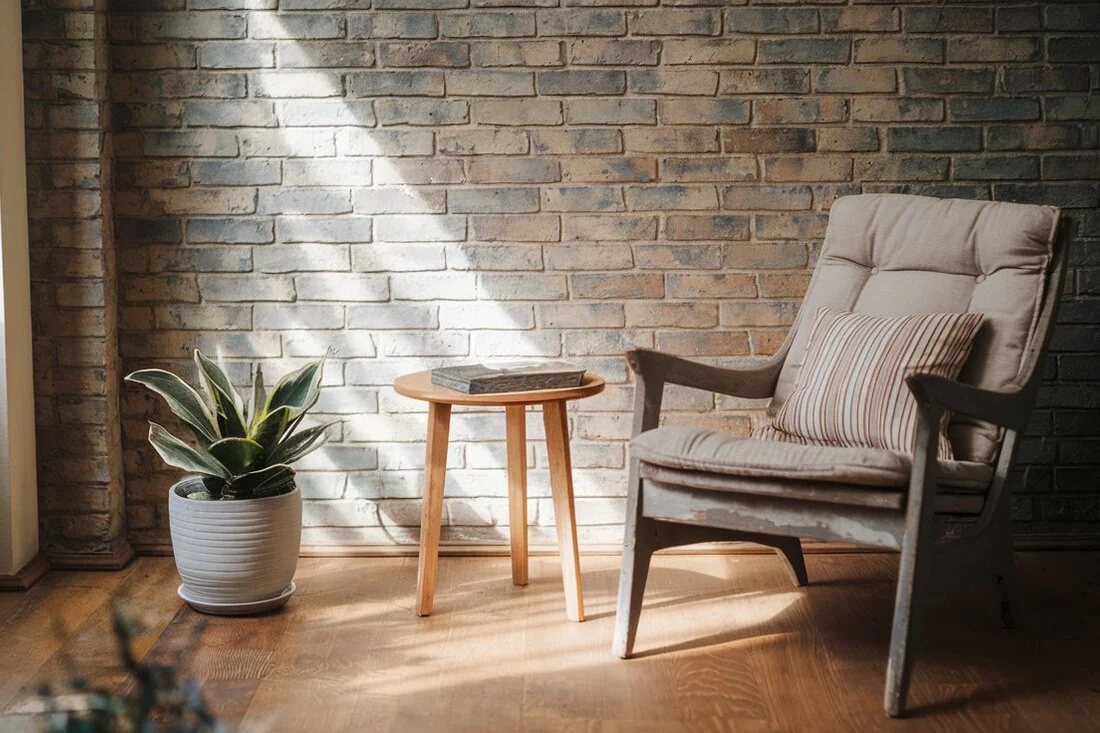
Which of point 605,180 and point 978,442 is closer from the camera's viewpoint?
point 978,442

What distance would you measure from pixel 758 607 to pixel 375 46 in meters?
1.77

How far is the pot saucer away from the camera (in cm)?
262

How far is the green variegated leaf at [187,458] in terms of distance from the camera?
8.41ft

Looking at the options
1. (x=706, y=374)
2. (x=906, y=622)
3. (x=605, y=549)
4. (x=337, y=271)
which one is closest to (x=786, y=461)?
(x=906, y=622)

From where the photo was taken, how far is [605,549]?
3.12 metres

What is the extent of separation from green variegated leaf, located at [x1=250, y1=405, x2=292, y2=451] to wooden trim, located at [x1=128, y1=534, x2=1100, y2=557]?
0.60 metres

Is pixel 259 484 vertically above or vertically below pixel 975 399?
below

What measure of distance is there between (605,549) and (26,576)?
4.98ft

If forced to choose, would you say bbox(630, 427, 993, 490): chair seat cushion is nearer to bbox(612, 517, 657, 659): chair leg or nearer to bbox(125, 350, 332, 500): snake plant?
bbox(612, 517, 657, 659): chair leg

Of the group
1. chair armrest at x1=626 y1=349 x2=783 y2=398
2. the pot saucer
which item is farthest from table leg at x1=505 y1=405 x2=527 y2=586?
the pot saucer

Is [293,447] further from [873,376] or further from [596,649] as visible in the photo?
[873,376]

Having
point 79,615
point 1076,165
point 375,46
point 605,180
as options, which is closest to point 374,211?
point 375,46

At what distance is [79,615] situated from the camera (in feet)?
8.70

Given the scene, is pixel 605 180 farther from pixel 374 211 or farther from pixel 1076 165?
pixel 1076 165
